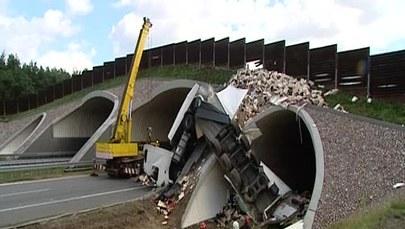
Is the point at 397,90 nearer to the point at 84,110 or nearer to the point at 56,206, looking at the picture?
the point at 56,206

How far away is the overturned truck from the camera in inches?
648

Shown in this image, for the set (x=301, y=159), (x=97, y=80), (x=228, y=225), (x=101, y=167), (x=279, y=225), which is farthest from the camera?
(x=97, y=80)

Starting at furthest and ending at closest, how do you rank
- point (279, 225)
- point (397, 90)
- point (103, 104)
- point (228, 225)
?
1. point (103, 104)
2. point (397, 90)
3. point (228, 225)
4. point (279, 225)

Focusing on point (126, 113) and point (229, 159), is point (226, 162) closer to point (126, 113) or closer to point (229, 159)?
point (229, 159)

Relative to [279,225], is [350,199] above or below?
above

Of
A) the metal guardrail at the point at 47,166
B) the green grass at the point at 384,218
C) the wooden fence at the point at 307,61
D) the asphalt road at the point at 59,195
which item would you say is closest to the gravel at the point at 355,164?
the green grass at the point at 384,218

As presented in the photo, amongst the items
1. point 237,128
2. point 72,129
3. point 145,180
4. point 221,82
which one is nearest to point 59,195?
point 145,180

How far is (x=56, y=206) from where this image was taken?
15312 mm

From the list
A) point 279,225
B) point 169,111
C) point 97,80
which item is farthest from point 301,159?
point 97,80

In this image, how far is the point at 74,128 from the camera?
131ft

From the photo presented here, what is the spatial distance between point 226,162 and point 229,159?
0.17 meters

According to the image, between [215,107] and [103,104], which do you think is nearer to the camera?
[215,107]

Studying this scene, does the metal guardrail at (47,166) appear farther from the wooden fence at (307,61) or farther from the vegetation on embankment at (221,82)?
the wooden fence at (307,61)

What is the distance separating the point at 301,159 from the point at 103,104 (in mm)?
23238
